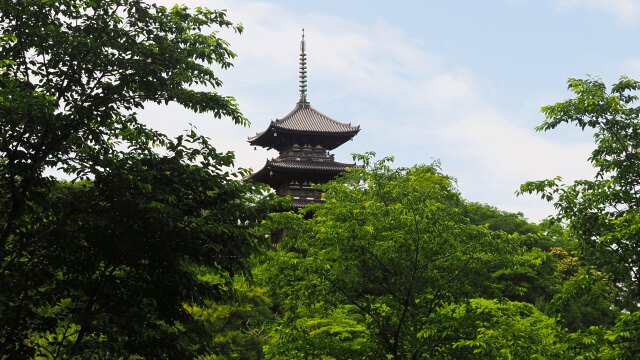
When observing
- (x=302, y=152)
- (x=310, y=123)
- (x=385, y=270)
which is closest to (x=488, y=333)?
(x=385, y=270)

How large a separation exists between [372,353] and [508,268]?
12.4ft

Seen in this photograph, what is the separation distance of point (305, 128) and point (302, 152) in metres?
1.72

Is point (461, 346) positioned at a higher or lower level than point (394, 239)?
lower

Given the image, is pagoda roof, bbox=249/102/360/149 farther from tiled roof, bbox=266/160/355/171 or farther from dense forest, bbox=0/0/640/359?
dense forest, bbox=0/0/640/359

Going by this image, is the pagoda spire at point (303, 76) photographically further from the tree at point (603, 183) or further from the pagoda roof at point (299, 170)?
the tree at point (603, 183)

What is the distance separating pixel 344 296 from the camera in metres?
16.5

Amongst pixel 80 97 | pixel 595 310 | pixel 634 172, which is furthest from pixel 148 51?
pixel 595 310

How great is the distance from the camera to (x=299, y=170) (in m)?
47.7

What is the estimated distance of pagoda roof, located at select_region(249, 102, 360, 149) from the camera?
49.3 meters

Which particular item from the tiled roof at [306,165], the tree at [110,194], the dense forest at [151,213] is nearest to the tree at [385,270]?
the dense forest at [151,213]

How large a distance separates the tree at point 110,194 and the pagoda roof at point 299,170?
113 ft

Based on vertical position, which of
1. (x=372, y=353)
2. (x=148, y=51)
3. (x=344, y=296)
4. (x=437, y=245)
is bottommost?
(x=372, y=353)

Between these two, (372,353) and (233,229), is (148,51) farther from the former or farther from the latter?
(372,353)

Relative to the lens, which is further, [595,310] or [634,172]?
[595,310]
